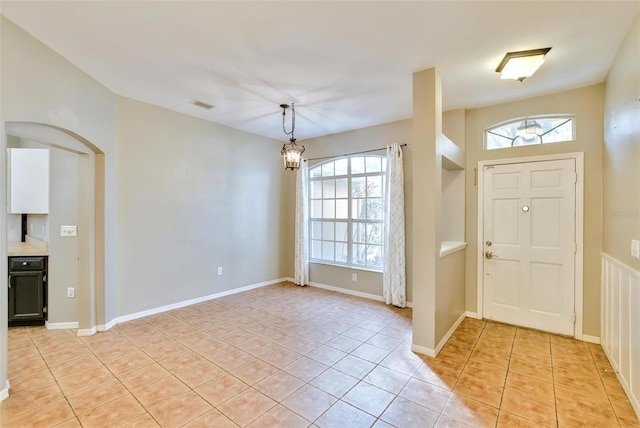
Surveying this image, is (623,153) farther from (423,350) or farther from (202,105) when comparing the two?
(202,105)

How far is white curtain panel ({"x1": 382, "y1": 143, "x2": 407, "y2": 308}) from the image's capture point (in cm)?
434

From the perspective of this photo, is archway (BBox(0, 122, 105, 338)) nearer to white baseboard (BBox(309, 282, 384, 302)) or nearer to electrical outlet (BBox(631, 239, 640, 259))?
white baseboard (BBox(309, 282, 384, 302))

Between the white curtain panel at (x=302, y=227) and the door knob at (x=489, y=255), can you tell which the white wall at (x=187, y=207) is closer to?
the white curtain panel at (x=302, y=227)

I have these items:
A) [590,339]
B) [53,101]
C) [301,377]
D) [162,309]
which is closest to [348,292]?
[301,377]

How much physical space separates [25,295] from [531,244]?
6185 millimetres

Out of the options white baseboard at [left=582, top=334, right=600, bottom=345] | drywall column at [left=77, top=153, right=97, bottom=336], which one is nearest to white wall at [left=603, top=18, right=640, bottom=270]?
white baseboard at [left=582, top=334, right=600, bottom=345]

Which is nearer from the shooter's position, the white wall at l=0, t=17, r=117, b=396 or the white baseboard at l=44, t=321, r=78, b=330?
the white wall at l=0, t=17, r=117, b=396

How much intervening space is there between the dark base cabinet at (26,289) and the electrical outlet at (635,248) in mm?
5808

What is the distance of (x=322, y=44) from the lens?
8.07ft

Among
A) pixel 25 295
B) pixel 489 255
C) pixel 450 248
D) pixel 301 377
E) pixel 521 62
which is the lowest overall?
pixel 301 377

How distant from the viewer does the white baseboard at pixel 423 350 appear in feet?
9.21

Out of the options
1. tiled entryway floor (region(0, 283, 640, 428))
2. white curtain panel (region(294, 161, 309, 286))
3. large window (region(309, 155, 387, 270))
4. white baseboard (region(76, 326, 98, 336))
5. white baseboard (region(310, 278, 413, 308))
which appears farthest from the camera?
white curtain panel (region(294, 161, 309, 286))

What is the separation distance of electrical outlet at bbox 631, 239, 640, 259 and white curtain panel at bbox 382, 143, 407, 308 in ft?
7.98

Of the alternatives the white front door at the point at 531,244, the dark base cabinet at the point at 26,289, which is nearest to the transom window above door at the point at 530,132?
the white front door at the point at 531,244
